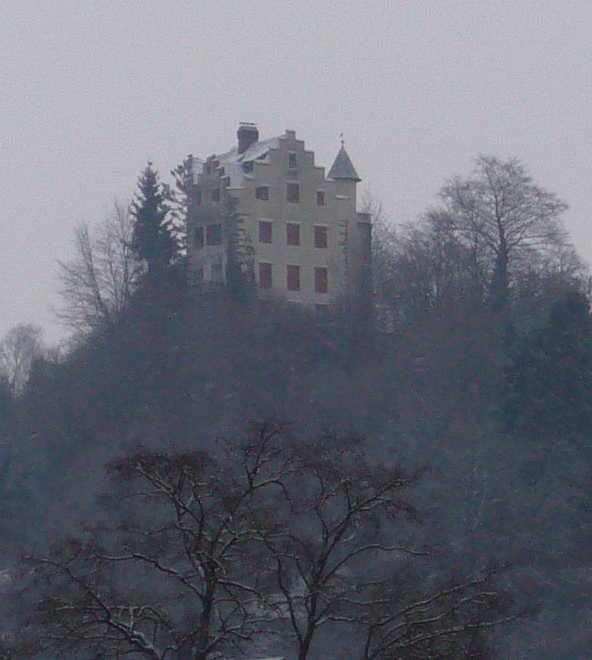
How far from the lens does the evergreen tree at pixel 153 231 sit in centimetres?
8550

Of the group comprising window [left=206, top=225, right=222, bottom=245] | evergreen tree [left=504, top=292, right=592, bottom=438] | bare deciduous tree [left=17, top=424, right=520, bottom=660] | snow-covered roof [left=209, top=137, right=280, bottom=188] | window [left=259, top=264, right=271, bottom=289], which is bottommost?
bare deciduous tree [left=17, top=424, right=520, bottom=660]

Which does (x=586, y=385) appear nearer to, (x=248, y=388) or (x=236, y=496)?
(x=248, y=388)

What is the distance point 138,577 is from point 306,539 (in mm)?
29675

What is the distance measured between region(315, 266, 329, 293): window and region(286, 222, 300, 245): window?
181cm

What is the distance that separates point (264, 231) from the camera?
86875 mm

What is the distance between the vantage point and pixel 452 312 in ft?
271

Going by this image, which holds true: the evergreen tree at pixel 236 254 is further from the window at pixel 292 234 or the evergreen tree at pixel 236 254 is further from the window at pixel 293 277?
the window at pixel 292 234

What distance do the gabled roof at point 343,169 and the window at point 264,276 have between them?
8.00 meters

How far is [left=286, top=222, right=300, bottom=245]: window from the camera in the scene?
8756cm

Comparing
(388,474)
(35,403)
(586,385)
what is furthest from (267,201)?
(388,474)

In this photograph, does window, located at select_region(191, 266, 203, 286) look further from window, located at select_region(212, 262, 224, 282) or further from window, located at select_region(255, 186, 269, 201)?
window, located at select_region(255, 186, 269, 201)

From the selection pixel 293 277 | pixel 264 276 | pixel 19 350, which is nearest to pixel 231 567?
pixel 264 276

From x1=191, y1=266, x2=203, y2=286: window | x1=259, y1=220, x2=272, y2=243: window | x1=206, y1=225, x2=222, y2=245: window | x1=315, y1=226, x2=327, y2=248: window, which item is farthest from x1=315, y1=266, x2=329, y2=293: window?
x1=191, y1=266, x2=203, y2=286: window

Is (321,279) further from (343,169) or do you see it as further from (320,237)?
(343,169)
